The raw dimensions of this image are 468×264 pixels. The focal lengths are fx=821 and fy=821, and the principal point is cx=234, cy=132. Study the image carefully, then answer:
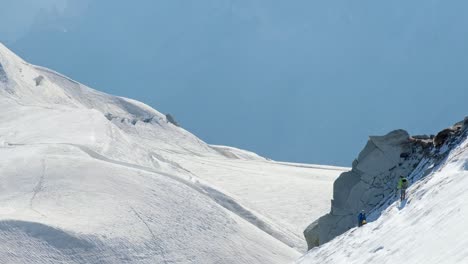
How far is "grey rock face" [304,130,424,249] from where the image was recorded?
86.6 feet

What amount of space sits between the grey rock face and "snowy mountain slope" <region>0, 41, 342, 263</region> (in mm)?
4844

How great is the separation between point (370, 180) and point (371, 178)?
0.08 meters

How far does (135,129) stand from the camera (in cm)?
7044

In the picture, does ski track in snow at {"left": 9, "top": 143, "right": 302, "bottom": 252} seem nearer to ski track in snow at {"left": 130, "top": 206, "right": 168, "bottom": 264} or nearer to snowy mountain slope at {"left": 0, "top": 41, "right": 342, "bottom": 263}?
snowy mountain slope at {"left": 0, "top": 41, "right": 342, "bottom": 263}

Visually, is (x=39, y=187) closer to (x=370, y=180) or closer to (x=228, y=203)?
(x=228, y=203)

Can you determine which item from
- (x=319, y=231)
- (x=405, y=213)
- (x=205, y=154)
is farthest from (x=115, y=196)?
(x=205, y=154)

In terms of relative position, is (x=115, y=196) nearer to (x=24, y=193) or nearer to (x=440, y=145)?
(x=24, y=193)

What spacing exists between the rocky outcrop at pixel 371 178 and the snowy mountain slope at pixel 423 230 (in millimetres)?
4392

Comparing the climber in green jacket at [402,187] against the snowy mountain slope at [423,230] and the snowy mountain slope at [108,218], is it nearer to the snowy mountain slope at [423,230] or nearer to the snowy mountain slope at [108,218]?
the snowy mountain slope at [423,230]

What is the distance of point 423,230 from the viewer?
589 inches

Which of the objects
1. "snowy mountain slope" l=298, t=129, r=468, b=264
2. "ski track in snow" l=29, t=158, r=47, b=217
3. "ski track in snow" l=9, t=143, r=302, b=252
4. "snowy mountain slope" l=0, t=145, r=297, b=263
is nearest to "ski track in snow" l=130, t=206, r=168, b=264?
A: "snowy mountain slope" l=0, t=145, r=297, b=263

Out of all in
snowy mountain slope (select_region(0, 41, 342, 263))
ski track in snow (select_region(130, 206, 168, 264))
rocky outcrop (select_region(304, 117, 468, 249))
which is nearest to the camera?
rocky outcrop (select_region(304, 117, 468, 249))

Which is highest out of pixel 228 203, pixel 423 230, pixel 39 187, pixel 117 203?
pixel 228 203

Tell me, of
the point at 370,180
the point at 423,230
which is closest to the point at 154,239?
the point at 370,180
